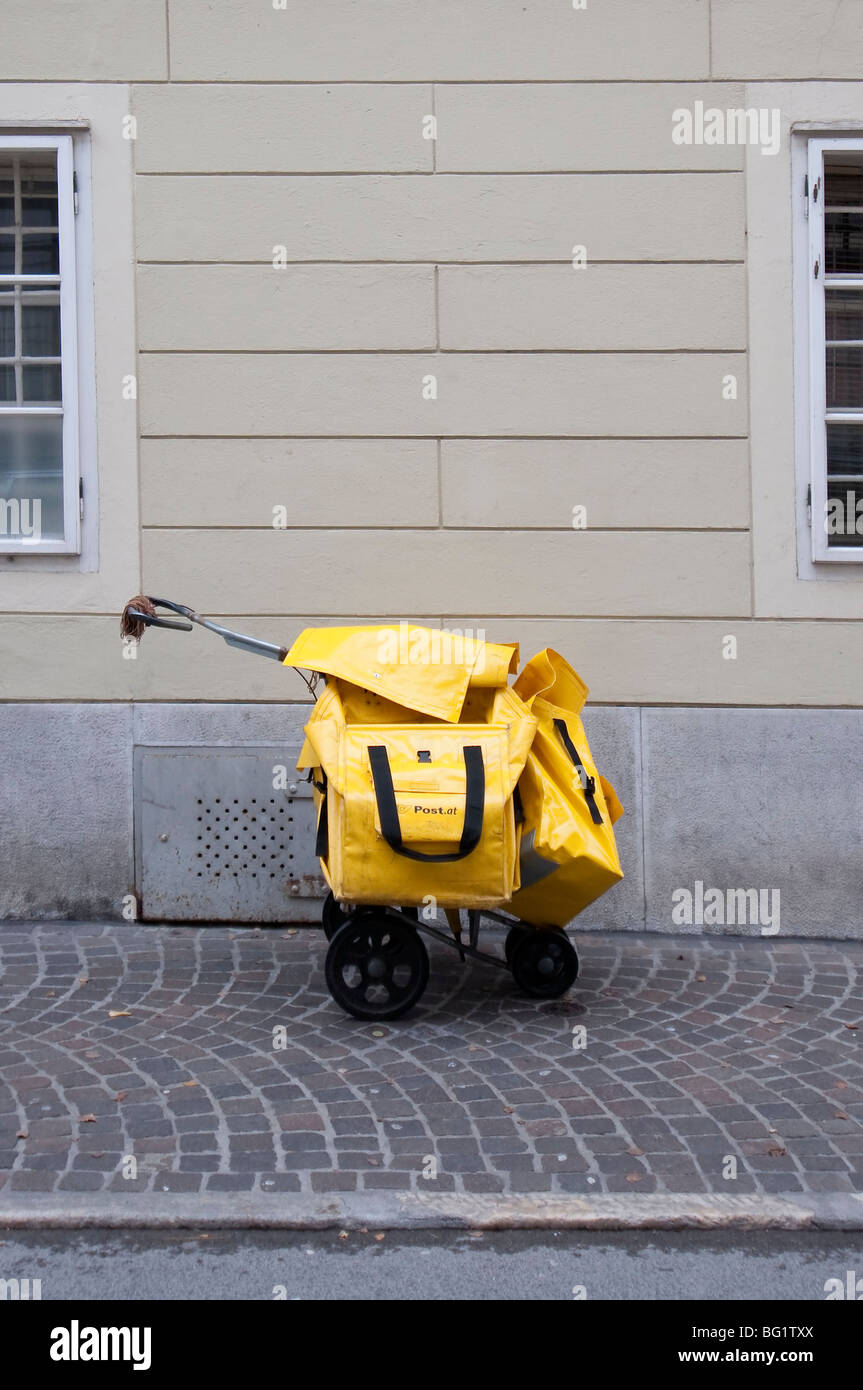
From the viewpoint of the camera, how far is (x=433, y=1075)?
14.8 ft

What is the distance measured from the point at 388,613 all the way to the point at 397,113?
2.45m

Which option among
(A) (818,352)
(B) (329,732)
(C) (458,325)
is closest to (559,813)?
(B) (329,732)

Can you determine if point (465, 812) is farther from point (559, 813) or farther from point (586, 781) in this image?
point (586, 781)

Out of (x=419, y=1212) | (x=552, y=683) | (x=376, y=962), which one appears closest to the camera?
(x=419, y=1212)

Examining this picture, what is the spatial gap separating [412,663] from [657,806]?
197cm

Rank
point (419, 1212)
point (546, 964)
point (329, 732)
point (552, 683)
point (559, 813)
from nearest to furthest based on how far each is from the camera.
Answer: point (419, 1212)
point (329, 732)
point (559, 813)
point (552, 683)
point (546, 964)

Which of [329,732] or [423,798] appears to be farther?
[329,732]

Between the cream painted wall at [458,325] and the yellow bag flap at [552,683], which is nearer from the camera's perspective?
the yellow bag flap at [552,683]

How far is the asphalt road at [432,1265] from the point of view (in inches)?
129

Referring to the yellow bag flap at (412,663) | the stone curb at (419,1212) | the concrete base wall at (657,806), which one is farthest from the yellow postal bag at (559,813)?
the stone curb at (419,1212)

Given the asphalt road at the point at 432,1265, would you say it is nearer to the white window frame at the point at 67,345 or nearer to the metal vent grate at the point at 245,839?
the metal vent grate at the point at 245,839

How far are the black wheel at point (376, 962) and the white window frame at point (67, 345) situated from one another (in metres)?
2.59

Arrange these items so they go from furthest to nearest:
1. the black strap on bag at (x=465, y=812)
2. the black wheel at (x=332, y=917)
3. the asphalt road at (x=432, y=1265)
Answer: the black wheel at (x=332, y=917) < the black strap on bag at (x=465, y=812) < the asphalt road at (x=432, y=1265)

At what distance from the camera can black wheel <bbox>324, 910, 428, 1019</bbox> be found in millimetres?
4996
